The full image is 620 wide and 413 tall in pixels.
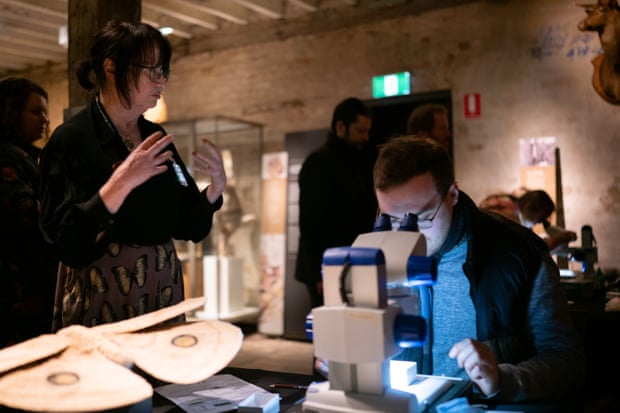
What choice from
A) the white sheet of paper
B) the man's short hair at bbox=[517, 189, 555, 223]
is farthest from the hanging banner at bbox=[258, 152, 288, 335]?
the white sheet of paper

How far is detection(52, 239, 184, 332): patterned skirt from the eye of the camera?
156 centimetres

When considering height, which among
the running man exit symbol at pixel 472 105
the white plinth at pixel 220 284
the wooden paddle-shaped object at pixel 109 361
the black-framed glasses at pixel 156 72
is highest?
the running man exit symbol at pixel 472 105

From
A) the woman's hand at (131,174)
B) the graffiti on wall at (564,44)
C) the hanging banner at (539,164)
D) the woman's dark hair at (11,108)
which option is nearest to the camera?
the woman's hand at (131,174)

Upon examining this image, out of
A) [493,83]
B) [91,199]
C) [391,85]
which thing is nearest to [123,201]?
[91,199]

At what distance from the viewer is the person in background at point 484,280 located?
1.46 metres

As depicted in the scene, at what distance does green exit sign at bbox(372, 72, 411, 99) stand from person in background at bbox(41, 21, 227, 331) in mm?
4573

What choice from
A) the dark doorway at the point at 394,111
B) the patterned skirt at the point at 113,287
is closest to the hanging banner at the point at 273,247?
the dark doorway at the point at 394,111

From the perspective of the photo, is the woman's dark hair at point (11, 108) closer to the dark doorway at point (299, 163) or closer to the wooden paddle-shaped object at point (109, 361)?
the wooden paddle-shaped object at point (109, 361)

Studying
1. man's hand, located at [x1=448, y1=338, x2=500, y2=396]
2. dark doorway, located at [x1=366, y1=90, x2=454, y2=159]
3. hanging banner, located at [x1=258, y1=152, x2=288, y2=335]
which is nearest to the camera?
man's hand, located at [x1=448, y1=338, x2=500, y2=396]

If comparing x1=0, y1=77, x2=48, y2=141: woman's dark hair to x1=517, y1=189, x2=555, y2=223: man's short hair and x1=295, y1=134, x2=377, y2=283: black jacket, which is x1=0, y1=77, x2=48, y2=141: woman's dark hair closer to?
x1=295, y1=134, x2=377, y2=283: black jacket

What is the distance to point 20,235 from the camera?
2.36 metres

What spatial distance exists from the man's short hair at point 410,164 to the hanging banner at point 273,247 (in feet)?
16.3

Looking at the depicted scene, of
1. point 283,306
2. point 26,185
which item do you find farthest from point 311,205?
point 283,306

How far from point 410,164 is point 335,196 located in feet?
6.98
